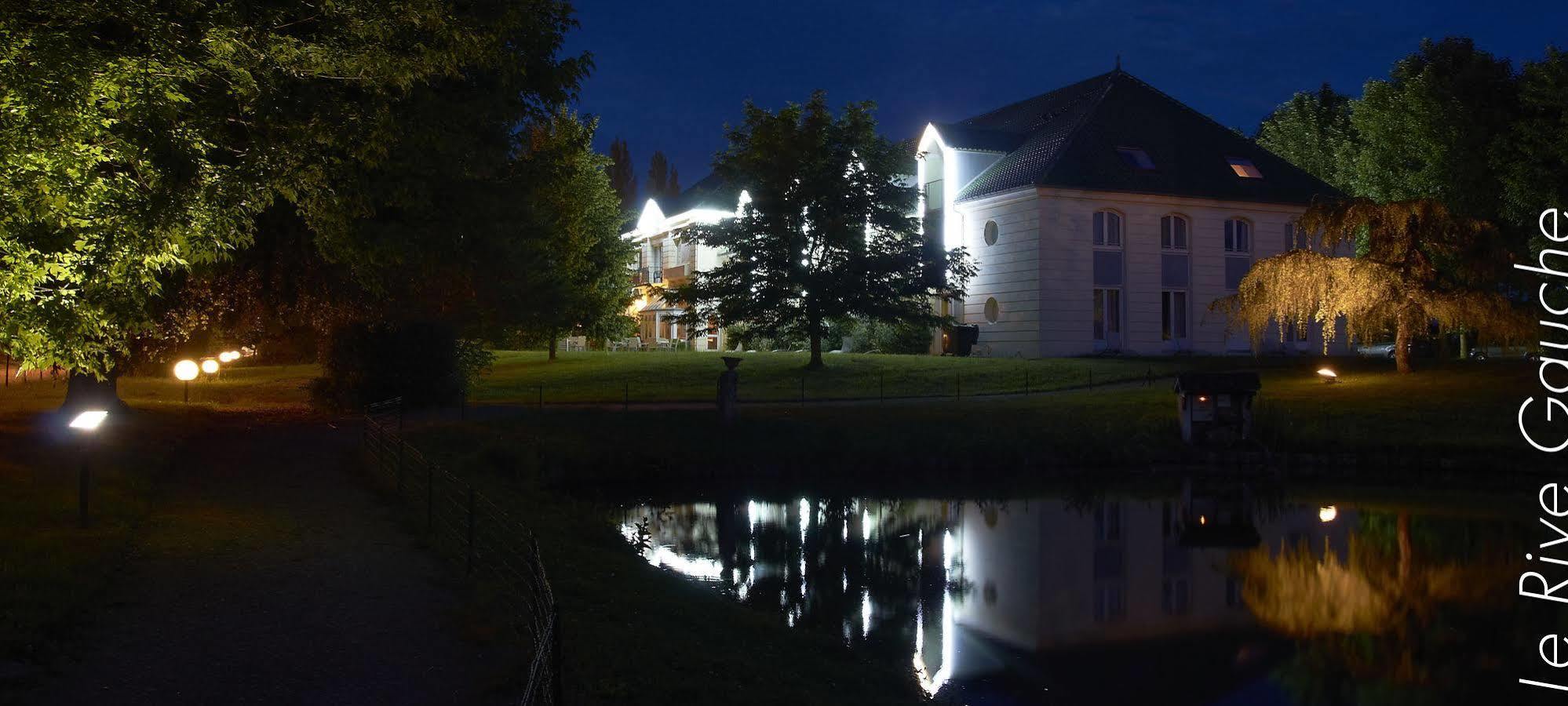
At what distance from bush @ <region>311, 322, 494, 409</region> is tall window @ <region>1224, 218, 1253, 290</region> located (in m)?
29.6

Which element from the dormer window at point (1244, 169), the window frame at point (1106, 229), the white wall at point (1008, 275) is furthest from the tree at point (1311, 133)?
the white wall at point (1008, 275)

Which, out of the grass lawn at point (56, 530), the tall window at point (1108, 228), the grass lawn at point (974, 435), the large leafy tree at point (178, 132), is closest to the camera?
the grass lawn at point (56, 530)

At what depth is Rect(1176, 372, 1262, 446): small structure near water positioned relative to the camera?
27531 millimetres

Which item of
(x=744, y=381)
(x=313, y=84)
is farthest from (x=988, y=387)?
(x=313, y=84)

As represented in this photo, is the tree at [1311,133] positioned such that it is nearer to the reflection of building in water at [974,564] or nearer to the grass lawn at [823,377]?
the grass lawn at [823,377]

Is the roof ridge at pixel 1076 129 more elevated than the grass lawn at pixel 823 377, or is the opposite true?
the roof ridge at pixel 1076 129

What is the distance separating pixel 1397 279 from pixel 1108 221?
11.2 metres

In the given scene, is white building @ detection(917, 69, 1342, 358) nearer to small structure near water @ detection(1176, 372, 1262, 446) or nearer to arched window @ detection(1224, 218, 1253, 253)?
arched window @ detection(1224, 218, 1253, 253)

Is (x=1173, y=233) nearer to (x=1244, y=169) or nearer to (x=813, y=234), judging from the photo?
(x=1244, y=169)

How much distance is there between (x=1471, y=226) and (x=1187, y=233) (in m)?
11.4

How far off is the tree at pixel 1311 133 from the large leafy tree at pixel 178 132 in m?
53.1

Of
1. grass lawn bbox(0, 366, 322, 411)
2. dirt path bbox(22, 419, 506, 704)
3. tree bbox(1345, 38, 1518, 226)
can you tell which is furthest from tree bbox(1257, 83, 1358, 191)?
dirt path bbox(22, 419, 506, 704)

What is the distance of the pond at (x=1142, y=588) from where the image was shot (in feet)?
40.9

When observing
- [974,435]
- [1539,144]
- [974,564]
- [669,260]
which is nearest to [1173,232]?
[1539,144]
